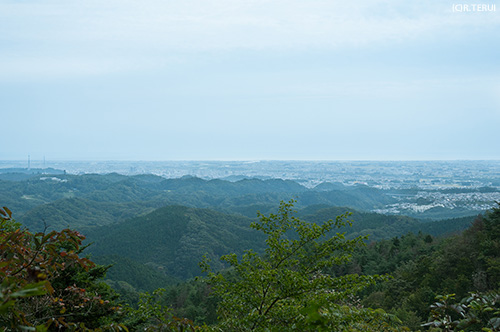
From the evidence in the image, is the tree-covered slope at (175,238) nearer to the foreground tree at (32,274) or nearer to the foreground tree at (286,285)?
the foreground tree at (286,285)

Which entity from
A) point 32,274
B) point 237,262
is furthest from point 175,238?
point 32,274

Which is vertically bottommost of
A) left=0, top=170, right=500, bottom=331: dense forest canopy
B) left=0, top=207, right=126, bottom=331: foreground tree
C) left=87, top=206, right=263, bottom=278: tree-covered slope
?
left=87, top=206, right=263, bottom=278: tree-covered slope

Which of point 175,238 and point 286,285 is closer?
point 286,285

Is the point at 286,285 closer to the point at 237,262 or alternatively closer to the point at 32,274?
the point at 237,262

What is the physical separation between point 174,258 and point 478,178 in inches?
6239

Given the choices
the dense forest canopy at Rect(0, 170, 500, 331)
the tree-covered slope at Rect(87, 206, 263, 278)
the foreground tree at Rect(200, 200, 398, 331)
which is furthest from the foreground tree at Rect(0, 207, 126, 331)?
the tree-covered slope at Rect(87, 206, 263, 278)

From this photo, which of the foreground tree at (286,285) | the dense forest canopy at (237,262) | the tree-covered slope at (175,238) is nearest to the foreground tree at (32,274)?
the dense forest canopy at (237,262)

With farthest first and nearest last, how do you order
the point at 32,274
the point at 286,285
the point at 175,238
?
1. the point at 175,238
2. the point at 286,285
3. the point at 32,274

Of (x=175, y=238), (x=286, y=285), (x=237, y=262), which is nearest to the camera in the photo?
(x=286, y=285)

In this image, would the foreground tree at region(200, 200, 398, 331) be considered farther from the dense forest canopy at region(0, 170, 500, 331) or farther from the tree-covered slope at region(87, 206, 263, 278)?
the tree-covered slope at region(87, 206, 263, 278)

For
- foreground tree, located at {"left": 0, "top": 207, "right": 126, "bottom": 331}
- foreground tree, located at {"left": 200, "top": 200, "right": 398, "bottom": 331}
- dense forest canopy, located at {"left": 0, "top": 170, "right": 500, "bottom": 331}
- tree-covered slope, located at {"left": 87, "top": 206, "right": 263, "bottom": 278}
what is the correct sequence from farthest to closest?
tree-covered slope, located at {"left": 87, "top": 206, "right": 263, "bottom": 278} → foreground tree, located at {"left": 200, "top": 200, "right": 398, "bottom": 331} → dense forest canopy, located at {"left": 0, "top": 170, "right": 500, "bottom": 331} → foreground tree, located at {"left": 0, "top": 207, "right": 126, "bottom": 331}

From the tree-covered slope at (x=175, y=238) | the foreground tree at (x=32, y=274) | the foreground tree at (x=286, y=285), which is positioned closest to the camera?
the foreground tree at (x=32, y=274)

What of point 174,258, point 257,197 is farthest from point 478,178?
point 174,258

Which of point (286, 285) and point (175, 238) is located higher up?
point (286, 285)
